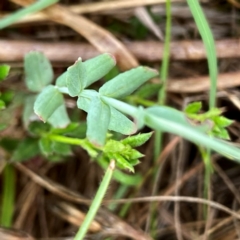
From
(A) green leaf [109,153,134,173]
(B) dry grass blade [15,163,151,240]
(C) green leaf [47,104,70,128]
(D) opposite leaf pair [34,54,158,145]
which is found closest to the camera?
(D) opposite leaf pair [34,54,158,145]

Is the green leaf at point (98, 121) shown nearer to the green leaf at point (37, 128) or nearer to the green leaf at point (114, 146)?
the green leaf at point (114, 146)

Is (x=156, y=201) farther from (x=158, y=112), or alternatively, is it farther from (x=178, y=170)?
(x=158, y=112)

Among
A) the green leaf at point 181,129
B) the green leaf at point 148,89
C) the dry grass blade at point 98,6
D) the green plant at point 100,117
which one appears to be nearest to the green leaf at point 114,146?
the green plant at point 100,117

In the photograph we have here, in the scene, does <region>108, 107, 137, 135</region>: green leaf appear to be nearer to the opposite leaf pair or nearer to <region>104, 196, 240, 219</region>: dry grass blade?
the opposite leaf pair

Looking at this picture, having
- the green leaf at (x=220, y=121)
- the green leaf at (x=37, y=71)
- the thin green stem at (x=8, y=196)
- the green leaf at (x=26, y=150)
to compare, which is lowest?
the thin green stem at (x=8, y=196)

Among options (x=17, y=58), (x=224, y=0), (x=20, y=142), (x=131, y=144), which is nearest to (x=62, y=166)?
(x=20, y=142)

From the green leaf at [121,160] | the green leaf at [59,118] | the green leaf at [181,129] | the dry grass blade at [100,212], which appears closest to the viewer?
the green leaf at [181,129]

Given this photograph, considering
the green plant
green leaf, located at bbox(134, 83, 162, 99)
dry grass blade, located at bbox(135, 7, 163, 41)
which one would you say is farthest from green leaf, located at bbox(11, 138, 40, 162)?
dry grass blade, located at bbox(135, 7, 163, 41)
